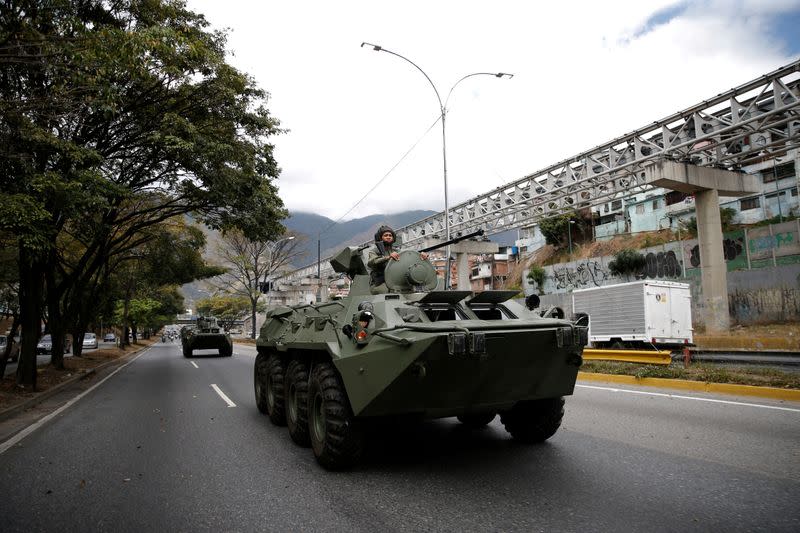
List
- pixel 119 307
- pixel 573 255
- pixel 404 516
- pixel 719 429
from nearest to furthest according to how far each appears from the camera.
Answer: pixel 404 516, pixel 719 429, pixel 573 255, pixel 119 307

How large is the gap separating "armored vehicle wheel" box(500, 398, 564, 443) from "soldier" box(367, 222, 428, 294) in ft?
6.40

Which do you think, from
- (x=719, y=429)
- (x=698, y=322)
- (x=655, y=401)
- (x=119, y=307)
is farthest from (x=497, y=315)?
(x=119, y=307)

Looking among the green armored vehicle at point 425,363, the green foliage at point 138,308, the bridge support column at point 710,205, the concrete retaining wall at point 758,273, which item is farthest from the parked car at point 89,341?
the green armored vehicle at point 425,363

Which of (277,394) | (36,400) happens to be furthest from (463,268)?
(277,394)

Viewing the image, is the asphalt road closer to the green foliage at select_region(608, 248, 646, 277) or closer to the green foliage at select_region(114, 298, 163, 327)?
the green foliage at select_region(608, 248, 646, 277)

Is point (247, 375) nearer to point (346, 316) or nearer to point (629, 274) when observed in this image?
point (346, 316)

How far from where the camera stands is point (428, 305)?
5309mm

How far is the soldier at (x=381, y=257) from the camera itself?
6121 mm

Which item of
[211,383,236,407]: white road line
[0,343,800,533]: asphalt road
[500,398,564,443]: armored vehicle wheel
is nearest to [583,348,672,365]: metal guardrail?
[0,343,800,533]: asphalt road

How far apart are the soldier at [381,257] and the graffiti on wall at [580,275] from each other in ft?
86.1

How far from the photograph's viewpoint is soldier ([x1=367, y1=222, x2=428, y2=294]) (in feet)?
20.1

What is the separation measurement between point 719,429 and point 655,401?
88.8 inches

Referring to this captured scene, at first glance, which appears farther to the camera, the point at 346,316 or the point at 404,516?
the point at 346,316

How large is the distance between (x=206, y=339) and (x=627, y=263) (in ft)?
73.1
